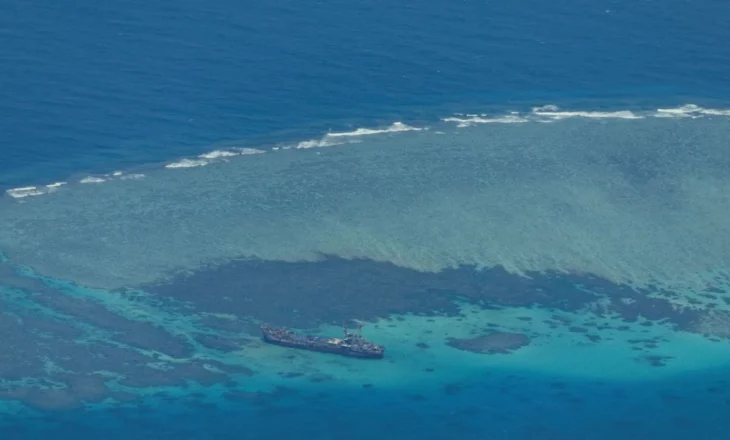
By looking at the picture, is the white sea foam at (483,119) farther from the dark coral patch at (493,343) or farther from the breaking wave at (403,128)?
the dark coral patch at (493,343)

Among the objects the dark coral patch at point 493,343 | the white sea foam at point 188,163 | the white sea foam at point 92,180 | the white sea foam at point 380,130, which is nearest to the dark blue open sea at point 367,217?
the dark coral patch at point 493,343

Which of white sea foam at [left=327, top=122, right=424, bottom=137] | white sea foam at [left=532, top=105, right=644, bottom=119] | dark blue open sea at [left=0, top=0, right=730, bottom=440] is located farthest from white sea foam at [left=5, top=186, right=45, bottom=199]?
white sea foam at [left=532, top=105, right=644, bottom=119]

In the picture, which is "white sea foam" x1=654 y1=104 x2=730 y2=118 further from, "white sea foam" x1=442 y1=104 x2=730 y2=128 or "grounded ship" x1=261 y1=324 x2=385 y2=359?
"grounded ship" x1=261 y1=324 x2=385 y2=359

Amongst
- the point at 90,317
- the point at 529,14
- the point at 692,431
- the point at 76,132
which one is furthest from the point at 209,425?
the point at 529,14

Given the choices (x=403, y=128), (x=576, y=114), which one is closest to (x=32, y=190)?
(x=403, y=128)

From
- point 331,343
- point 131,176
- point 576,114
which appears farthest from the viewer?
point 576,114

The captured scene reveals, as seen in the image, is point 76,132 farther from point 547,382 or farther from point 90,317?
point 547,382

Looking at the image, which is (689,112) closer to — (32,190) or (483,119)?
(483,119)
